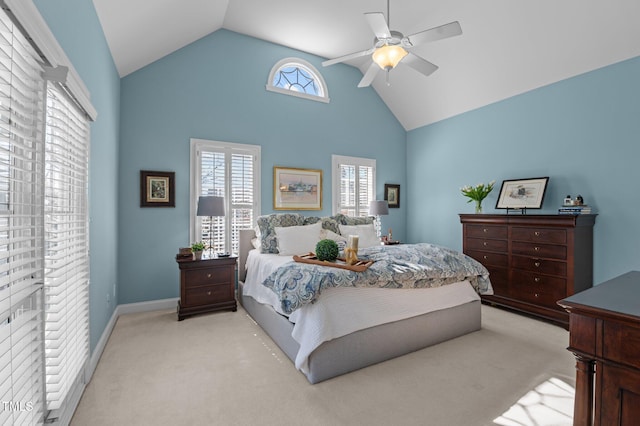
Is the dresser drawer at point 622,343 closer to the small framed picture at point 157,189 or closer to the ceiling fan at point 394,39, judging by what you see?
the ceiling fan at point 394,39

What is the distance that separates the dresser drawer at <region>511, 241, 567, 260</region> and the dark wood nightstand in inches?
141

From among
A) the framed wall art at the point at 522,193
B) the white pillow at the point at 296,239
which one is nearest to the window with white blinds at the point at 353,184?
the white pillow at the point at 296,239

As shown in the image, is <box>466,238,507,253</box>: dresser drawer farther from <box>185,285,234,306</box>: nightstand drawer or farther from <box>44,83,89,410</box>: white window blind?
<box>44,83,89,410</box>: white window blind

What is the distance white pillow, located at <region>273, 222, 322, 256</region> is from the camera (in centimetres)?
367

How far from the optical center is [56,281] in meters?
1.68

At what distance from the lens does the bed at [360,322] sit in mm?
2238

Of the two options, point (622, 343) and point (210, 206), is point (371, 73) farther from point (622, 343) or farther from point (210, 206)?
point (622, 343)

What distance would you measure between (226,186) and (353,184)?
7.46 feet

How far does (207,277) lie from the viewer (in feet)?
12.0

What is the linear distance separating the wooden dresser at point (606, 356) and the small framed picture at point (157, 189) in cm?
412

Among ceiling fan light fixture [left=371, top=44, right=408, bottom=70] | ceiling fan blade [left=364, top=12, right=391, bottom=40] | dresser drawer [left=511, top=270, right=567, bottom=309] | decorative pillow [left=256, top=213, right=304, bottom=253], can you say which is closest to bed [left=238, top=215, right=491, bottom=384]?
decorative pillow [left=256, top=213, right=304, bottom=253]

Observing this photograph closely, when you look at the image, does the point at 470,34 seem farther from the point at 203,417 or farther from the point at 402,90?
the point at 203,417

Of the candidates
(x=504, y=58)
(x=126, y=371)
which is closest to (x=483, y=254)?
(x=504, y=58)

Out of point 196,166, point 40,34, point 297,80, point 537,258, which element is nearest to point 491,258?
point 537,258
